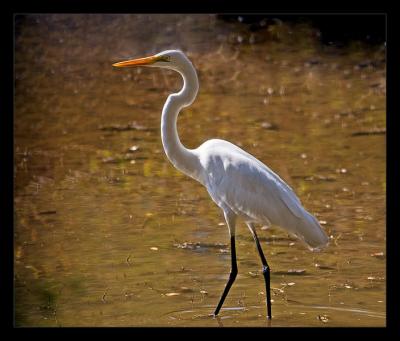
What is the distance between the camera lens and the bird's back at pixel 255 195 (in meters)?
4.53

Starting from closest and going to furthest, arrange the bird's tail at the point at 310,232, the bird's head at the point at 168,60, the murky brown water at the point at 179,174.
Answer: the bird's tail at the point at 310,232, the bird's head at the point at 168,60, the murky brown water at the point at 179,174

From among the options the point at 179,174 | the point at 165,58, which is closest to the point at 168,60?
the point at 165,58

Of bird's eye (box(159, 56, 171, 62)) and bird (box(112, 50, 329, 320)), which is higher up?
bird's eye (box(159, 56, 171, 62))

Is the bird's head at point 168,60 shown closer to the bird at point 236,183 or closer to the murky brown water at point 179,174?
the bird at point 236,183

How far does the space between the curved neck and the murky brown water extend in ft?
2.27

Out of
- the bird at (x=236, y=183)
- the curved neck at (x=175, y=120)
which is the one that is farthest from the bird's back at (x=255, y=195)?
the curved neck at (x=175, y=120)

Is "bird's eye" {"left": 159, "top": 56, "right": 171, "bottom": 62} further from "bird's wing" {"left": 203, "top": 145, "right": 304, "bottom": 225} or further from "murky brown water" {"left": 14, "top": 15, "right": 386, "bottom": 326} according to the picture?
"murky brown water" {"left": 14, "top": 15, "right": 386, "bottom": 326}

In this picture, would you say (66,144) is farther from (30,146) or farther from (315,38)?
(315,38)

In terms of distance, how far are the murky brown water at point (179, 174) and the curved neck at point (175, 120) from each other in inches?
27.2

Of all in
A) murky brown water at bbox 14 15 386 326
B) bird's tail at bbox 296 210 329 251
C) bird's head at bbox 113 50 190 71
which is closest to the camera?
bird's tail at bbox 296 210 329 251

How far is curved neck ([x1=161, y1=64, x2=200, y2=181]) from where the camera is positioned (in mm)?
4711

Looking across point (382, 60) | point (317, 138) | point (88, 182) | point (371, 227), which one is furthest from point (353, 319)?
point (382, 60)

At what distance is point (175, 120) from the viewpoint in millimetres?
4797

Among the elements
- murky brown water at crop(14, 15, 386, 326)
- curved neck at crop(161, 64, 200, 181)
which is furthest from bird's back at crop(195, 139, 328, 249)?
murky brown water at crop(14, 15, 386, 326)
